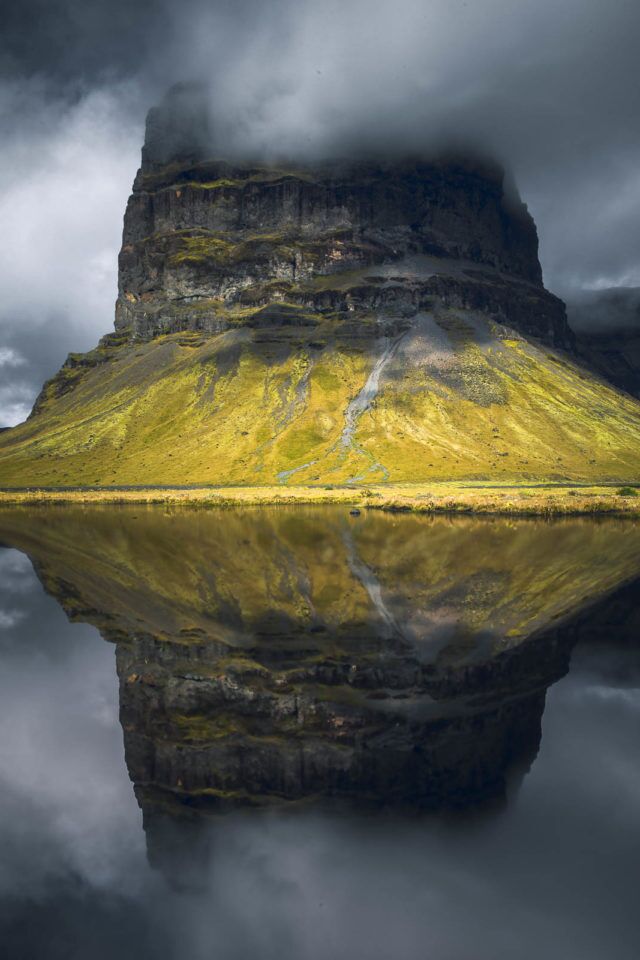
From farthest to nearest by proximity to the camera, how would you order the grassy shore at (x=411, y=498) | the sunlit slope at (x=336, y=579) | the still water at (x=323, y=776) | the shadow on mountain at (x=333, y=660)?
the grassy shore at (x=411, y=498) < the sunlit slope at (x=336, y=579) < the shadow on mountain at (x=333, y=660) < the still water at (x=323, y=776)

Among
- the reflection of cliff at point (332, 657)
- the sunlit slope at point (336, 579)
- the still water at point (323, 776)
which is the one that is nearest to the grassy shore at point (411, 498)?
the sunlit slope at point (336, 579)

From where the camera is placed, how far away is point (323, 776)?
14.3 m

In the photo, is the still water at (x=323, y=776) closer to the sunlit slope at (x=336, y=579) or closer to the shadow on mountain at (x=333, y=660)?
the shadow on mountain at (x=333, y=660)

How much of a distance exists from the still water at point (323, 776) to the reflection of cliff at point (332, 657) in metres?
0.11

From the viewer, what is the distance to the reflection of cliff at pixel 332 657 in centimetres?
1441

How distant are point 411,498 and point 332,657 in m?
81.3

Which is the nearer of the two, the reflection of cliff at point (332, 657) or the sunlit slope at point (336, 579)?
the reflection of cliff at point (332, 657)

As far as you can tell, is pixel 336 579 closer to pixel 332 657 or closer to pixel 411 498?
pixel 332 657

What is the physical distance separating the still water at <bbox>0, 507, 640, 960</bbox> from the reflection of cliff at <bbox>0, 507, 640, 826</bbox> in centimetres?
11

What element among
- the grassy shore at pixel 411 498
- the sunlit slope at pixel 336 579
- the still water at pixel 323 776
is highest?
the grassy shore at pixel 411 498

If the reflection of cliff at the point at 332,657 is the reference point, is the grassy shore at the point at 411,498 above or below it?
above

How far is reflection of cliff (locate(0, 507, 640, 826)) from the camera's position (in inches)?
567

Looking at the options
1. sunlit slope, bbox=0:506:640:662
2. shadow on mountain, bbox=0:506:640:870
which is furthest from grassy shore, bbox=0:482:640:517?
shadow on mountain, bbox=0:506:640:870

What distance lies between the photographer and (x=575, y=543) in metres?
52.9
